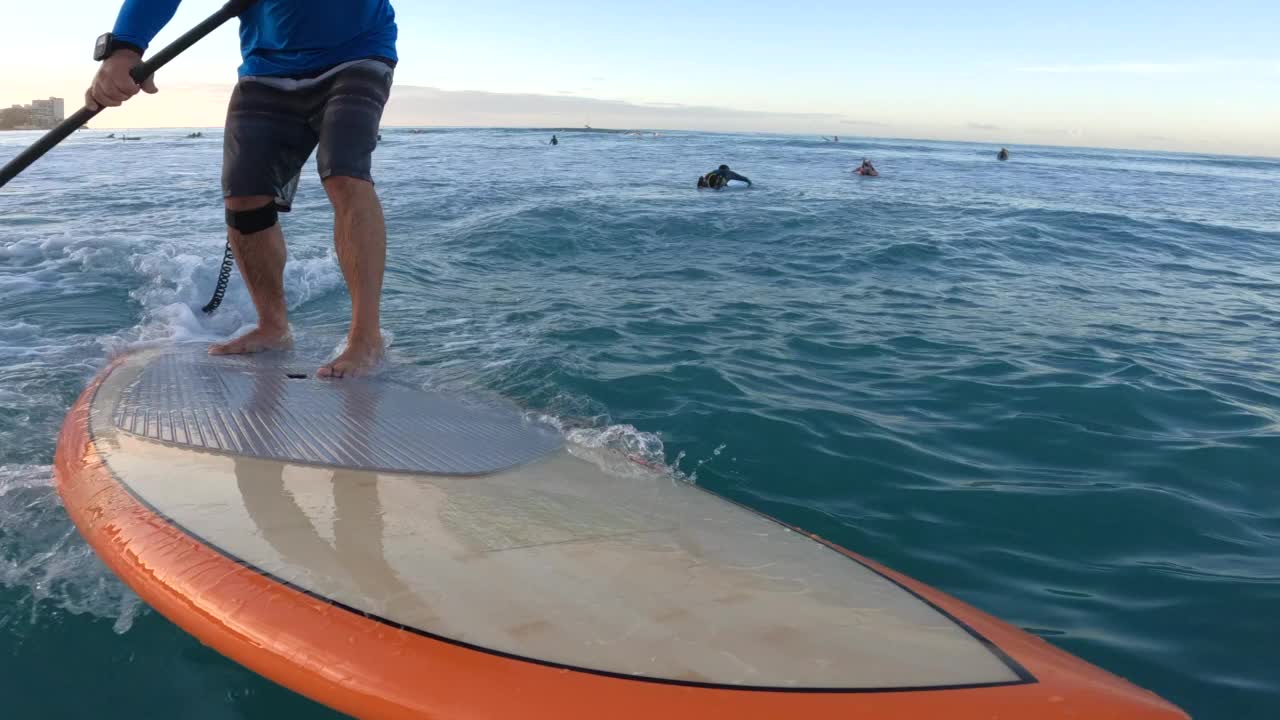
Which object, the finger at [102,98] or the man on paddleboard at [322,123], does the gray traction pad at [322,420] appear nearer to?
the man on paddleboard at [322,123]

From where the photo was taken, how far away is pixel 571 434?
3.04 m

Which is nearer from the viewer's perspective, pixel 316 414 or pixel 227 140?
pixel 316 414

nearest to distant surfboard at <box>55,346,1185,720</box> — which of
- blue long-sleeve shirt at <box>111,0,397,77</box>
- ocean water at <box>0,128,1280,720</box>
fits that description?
ocean water at <box>0,128,1280,720</box>

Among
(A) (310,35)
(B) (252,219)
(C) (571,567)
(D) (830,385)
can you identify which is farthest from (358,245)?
(D) (830,385)

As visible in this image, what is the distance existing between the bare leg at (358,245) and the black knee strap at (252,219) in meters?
0.41

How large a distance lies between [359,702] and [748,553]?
3.06ft

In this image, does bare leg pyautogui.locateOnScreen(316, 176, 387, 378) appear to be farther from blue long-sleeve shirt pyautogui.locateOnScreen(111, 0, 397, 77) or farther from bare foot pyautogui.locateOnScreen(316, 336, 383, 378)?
blue long-sleeve shirt pyautogui.locateOnScreen(111, 0, 397, 77)

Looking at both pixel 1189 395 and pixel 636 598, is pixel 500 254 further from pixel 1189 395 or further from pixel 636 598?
pixel 636 598

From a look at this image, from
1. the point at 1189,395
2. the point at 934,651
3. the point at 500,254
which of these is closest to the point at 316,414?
the point at 934,651

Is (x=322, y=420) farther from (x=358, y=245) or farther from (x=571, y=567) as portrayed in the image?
(x=571, y=567)

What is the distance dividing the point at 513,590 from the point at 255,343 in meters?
2.84

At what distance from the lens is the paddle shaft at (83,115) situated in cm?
259

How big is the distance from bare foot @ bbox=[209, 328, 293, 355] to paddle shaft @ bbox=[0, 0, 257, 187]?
1.17 m

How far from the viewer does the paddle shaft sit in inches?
102
